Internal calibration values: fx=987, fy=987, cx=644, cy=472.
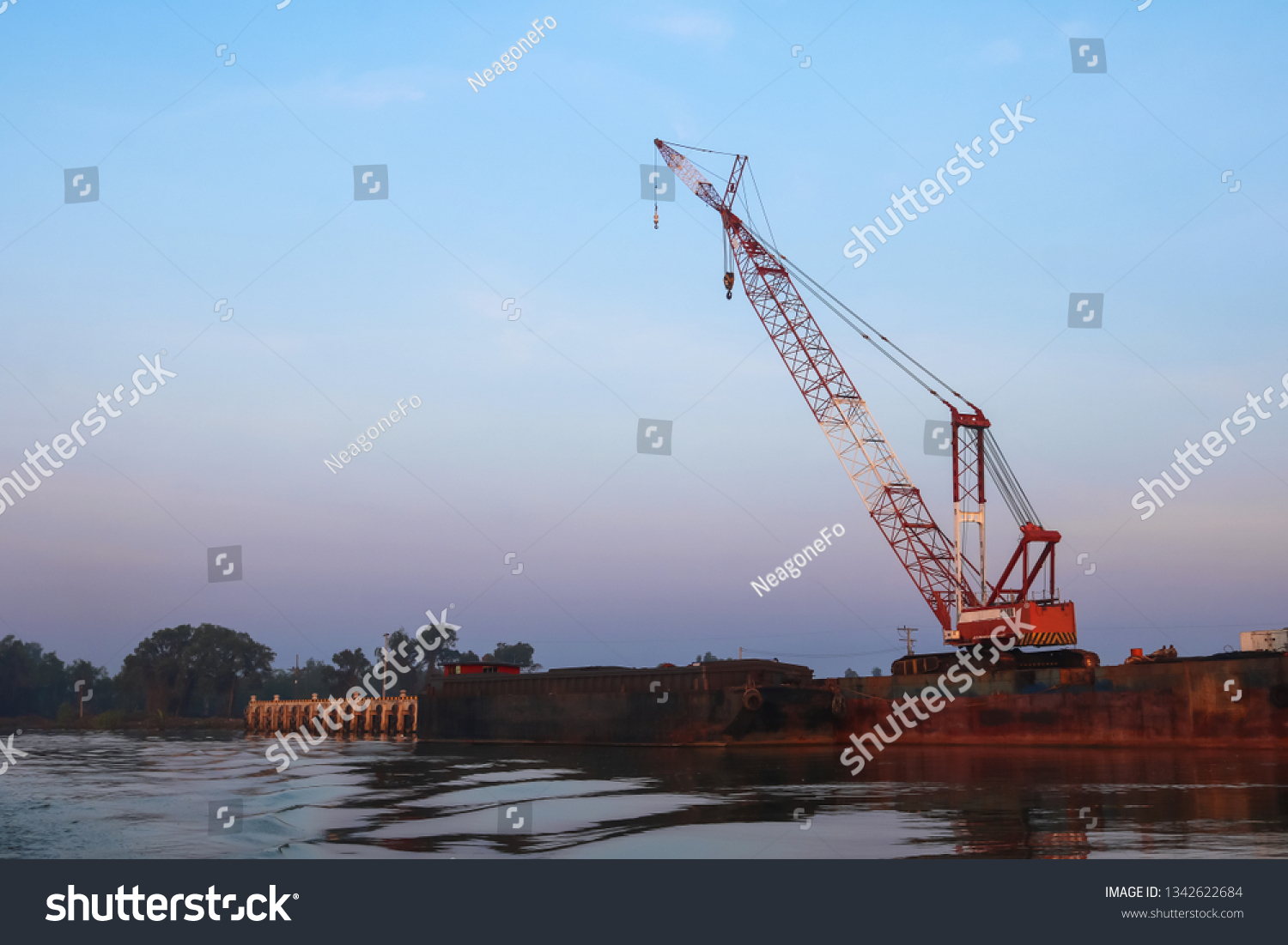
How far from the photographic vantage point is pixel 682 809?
2525 cm

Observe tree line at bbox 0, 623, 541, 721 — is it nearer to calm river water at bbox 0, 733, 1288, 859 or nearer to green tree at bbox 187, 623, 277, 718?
green tree at bbox 187, 623, 277, 718

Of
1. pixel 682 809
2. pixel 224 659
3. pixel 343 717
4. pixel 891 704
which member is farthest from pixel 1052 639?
pixel 224 659

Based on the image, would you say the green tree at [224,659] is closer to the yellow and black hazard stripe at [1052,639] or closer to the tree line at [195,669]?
the tree line at [195,669]

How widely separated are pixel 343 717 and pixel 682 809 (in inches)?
3552

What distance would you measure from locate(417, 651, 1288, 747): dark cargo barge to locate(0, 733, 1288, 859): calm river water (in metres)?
3.63

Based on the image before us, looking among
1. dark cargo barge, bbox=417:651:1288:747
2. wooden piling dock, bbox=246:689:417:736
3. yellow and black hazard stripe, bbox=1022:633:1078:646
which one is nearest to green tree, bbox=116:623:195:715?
wooden piling dock, bbox=246:689:417:736

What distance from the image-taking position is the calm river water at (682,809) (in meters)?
18.9

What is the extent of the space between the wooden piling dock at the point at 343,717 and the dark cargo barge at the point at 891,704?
121 feet

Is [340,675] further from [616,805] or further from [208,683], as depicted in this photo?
[616,805]

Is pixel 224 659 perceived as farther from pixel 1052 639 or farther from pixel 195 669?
pixel 1052 639

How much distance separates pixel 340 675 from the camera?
184750 millimetres
